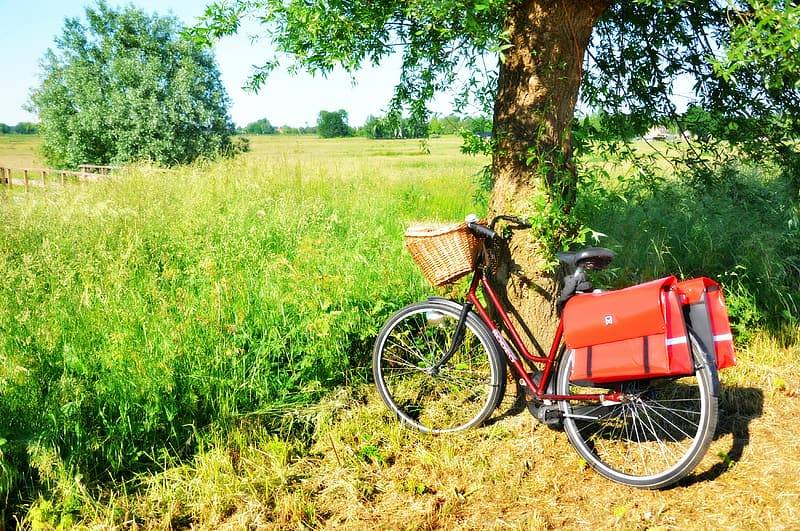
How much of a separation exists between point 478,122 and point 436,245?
5.75 feet

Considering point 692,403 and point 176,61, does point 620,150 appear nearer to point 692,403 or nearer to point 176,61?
point 692,403

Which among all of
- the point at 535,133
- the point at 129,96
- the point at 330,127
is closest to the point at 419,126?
the point at 535,133

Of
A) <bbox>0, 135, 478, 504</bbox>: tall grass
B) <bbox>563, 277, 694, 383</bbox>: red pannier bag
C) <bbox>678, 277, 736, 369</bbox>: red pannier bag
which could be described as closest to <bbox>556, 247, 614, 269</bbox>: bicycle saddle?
<bbox>563, 277, 694, 383</bbox>: red pannier bag

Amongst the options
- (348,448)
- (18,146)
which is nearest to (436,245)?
(348,448)

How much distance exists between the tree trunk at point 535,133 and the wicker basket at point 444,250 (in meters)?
0.61

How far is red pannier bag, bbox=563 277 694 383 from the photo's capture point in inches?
123

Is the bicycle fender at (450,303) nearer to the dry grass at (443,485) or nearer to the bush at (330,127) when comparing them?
the dry grass at (443,485)

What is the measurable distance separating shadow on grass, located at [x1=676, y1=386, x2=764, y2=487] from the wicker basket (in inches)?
67.7

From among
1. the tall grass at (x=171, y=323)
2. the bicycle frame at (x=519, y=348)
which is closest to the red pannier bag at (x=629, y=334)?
the bicycle frame at (x=519, y=348)

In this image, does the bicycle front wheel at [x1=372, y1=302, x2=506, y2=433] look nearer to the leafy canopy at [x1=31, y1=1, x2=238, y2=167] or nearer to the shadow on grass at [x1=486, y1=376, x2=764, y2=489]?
the shadow on grass at [x1=486, y1=376, x2=764, y2=489]

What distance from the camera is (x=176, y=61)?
24.5 metres

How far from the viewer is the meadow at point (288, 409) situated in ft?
10.6

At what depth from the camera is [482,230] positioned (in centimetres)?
364

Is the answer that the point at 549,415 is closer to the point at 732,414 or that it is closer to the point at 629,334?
the point at 629,334
